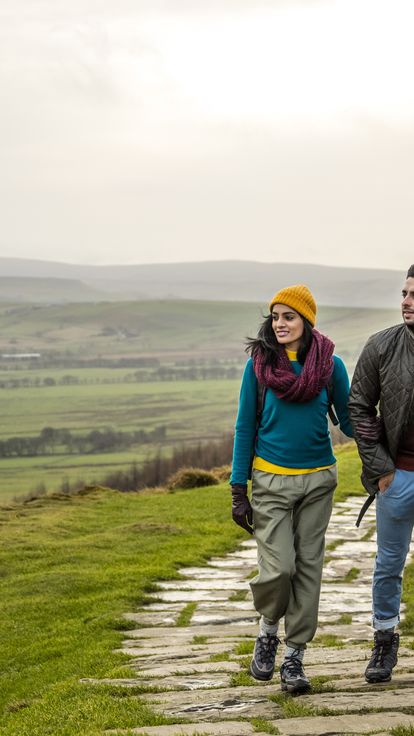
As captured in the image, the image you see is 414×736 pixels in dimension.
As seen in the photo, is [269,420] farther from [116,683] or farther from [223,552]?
[223,552]

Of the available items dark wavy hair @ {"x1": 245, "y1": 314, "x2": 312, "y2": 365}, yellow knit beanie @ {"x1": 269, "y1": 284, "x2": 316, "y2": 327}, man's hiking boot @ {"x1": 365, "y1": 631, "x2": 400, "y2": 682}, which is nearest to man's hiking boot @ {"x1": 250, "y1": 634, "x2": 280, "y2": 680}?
man's hiking boot @ {"x1": 365, "y1": 631, "x2": 400, "y2": 682}

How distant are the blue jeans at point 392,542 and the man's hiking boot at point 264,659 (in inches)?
26.8

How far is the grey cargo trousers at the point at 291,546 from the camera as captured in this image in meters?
6.16

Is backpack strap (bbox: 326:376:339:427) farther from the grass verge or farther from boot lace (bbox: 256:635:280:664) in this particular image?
the grass verge

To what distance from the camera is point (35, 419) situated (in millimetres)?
157875

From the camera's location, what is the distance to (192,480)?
20.1m

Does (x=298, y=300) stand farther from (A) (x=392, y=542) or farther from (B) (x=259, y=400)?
(A) (x=392, y=542)

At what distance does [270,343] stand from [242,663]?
95.3 inches

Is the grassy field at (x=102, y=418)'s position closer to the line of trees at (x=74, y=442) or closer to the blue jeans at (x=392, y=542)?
the line of trees at (x=74, y=442)

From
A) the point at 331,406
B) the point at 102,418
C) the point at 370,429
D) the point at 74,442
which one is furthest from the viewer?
the point at 102,418

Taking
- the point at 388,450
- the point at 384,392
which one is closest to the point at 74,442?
the point at 388,450

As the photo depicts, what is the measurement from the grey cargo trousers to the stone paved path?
471 mm

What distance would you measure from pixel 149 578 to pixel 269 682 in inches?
180

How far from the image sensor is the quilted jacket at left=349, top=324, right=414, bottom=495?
19.6 ft
